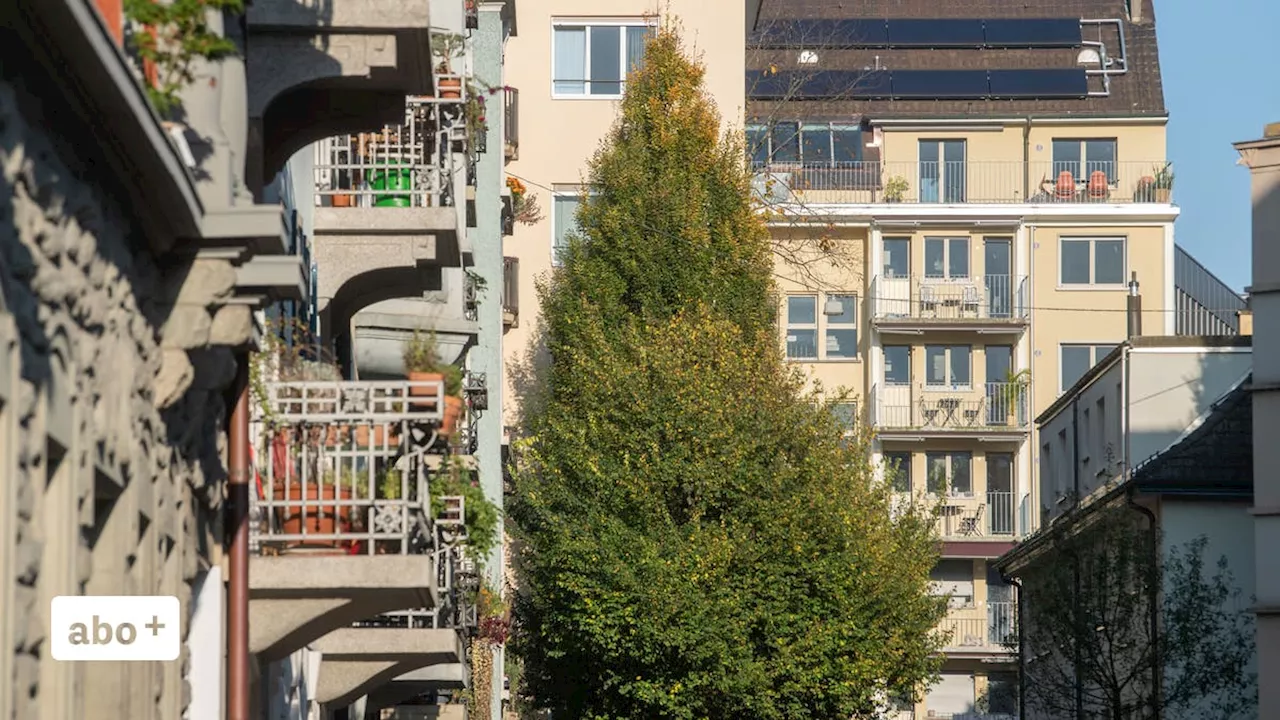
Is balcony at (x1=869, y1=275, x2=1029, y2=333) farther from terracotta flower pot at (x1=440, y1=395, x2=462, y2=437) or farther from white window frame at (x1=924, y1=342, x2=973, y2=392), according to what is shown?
terracotta flower pot at (x1=440, y1=395, x2=462, y2=437)

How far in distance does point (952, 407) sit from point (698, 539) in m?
22.6

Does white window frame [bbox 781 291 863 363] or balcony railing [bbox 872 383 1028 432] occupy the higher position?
white window frame [bbox 781 291 863 363]

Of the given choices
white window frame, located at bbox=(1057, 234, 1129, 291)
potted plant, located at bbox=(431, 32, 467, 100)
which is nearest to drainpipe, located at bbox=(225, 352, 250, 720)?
potted plant, located at bbox=(431, 32, 467, 100)

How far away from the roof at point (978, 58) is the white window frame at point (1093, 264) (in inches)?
133

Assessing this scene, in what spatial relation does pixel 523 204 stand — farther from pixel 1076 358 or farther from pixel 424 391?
pixel 424 391

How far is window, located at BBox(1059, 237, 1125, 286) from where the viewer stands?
62.4 meters

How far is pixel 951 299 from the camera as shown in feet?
202

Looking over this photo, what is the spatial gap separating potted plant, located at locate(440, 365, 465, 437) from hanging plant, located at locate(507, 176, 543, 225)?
1146 inches

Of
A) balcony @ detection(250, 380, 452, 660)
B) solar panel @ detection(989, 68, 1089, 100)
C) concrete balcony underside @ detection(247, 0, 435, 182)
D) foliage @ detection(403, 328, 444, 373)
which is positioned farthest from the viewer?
solar panel @ detection(989, 68, 1089, 100)

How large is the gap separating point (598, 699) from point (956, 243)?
2545 centimetres

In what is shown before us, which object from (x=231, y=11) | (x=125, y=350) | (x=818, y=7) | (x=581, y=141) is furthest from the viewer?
(x=818, y=7)

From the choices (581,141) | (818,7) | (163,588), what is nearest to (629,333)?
(581,141)

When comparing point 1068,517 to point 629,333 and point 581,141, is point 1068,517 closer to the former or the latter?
point 629,333

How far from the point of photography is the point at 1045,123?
63594 millimetres
